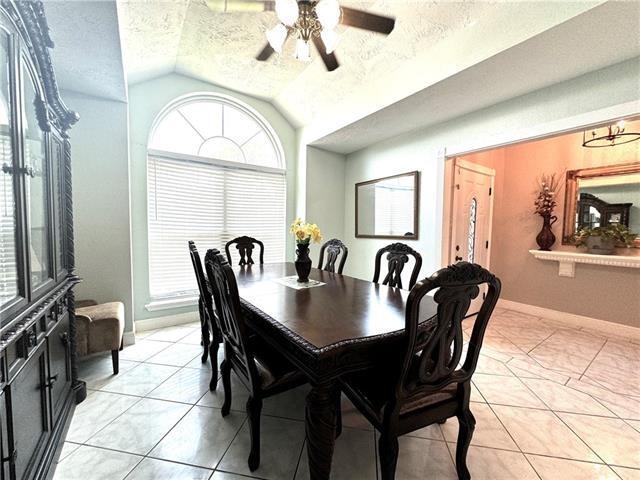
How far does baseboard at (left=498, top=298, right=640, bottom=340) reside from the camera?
313 cm

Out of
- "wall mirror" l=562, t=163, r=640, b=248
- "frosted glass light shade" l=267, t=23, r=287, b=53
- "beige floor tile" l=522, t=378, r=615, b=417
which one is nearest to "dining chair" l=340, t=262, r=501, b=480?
"beige floor tile" l=522, t=378, r=615, b=417

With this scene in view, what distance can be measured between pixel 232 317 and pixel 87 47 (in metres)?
2.15

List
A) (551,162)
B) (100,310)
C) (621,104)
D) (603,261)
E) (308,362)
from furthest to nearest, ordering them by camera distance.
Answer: (551,162) < (603,261) < (100,310) < (621,104) < (308,362)

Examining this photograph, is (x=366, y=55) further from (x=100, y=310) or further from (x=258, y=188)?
(x=100, y=310)

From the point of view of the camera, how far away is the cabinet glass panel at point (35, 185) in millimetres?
1203

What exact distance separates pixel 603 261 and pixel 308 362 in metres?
4.12

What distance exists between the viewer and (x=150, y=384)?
83.0 inches

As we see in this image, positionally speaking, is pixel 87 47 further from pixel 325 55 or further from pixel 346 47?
pixel 346 47

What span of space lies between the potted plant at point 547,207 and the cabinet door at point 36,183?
5173 millimetres

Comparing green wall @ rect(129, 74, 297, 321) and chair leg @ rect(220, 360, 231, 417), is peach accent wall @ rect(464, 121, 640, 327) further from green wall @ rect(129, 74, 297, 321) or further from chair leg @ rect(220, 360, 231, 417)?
green wall @ rect(129, 74, 297, 321)

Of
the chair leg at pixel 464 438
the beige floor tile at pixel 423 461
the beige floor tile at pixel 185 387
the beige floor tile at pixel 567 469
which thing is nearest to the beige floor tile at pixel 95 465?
the beige floor tile at pixel 185 387

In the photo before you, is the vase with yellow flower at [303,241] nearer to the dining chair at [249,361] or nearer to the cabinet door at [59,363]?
the dining chair at [249,361]

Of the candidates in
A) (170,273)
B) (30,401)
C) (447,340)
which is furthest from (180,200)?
(447,340)

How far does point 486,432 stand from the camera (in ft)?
5.45
